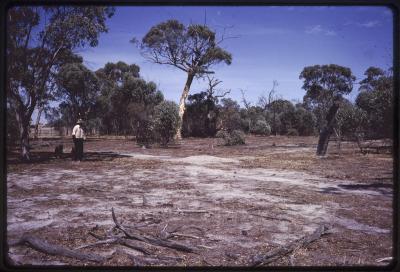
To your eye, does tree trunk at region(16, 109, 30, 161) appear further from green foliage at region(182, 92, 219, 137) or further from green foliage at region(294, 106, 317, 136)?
green foliage at region(294, 106, 317, 136)

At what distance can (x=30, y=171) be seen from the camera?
41.3 feet

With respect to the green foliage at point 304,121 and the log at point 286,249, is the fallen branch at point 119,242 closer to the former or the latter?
the log at point 286,249

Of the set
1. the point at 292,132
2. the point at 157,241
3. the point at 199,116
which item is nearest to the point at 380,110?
the point at 157,241

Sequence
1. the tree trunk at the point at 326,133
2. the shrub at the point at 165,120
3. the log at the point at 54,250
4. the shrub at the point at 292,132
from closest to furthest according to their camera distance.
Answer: the log at the point at 54,250 < the tree trunk at the point at 326,133 < the shrub at the point at 165,120 < the shrub at the point at 292,132

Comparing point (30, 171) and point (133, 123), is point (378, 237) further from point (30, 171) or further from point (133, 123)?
point (133, 123)

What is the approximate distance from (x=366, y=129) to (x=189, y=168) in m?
14.3

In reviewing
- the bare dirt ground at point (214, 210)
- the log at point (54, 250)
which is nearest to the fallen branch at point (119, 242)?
the bare dirt ground at point (214, 210)

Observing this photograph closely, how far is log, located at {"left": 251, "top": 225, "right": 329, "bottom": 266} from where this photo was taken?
4684 millimetres

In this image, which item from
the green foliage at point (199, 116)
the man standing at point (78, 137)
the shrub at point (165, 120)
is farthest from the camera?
the green foliage at point (199, 116)

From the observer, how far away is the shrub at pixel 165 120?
26.0 metres

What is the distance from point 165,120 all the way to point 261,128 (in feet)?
78.8

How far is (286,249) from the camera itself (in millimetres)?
5027

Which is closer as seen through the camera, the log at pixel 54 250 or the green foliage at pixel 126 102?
the log at pixel 54 250

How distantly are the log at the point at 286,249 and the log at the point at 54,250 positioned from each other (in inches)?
79.7
